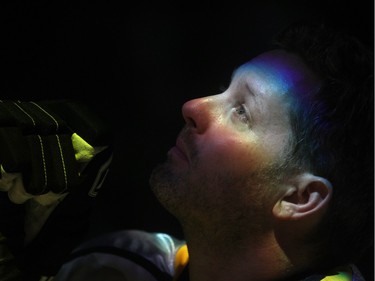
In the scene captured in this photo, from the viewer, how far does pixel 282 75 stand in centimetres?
92

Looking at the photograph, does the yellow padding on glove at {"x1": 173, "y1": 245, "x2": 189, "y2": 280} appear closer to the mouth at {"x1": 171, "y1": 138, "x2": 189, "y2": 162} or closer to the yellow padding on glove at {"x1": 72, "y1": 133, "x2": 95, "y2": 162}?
the mouth at {"x1": 171, "y1": 138, "x2": 189, "y2": 162}

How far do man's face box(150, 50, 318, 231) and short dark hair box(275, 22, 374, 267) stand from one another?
0.09 feet

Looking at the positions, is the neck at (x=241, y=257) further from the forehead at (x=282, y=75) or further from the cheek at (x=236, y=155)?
the forehead at (x=282, y=75)

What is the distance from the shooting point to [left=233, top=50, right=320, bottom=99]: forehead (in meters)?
0.91

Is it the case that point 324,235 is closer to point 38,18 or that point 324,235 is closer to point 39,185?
point 39,185

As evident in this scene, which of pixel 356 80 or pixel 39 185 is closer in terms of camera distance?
pixel 39 185

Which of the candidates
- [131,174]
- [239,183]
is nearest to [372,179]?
[239,183]

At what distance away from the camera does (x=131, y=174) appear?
49.0 inches

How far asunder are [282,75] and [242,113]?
10 cm

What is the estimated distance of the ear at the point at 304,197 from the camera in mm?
896

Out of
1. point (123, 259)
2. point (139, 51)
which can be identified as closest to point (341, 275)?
point (123, 259)


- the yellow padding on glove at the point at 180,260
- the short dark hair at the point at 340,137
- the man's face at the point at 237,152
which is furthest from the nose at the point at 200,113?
the yellow padding on glove at the point at 180,260

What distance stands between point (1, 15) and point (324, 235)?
77 centimetres

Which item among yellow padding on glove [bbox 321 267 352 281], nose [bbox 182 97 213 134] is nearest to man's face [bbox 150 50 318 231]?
nose [bbox 182 97 213 134]
